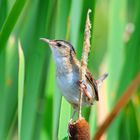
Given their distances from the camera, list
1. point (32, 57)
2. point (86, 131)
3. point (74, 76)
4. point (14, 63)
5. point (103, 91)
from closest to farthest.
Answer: point (86, 131) → point (32, 57) → point (74, 76) → point (14, 63) → point (103, 91)

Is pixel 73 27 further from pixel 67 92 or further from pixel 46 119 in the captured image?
pixel 46 119

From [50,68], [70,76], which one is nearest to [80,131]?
[70,76]

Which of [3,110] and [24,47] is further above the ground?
[24,47]

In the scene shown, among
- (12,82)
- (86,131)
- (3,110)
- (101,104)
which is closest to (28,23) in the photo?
(12,82)

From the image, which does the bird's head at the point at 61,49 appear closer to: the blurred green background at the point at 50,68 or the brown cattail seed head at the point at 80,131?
the blurred green background at the point at 50,68

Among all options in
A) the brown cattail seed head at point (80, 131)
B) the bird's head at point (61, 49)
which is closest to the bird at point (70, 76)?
the bird's head at point (61, 49)

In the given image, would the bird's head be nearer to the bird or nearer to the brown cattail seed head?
the bird

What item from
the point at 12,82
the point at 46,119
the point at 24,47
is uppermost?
the point at 24,47
